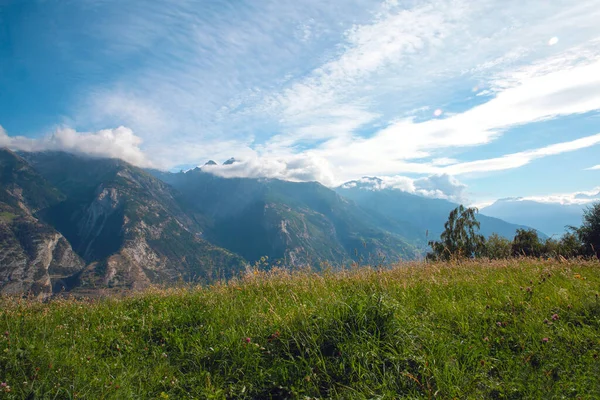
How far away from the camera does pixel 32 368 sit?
4277mm

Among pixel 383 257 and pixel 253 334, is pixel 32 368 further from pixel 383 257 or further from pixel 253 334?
pixel 383 257

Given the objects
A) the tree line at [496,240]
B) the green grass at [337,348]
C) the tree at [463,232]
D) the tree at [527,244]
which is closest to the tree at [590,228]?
the tree line at [496,240]

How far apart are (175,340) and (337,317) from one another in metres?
3.14

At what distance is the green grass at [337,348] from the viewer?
3953mm

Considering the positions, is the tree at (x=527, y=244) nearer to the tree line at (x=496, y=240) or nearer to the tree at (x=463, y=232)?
the tree line at (x=496, y=240)

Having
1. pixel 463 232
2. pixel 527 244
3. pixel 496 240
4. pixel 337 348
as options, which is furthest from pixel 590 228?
pixel 337 348

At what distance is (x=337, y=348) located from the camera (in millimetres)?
4637

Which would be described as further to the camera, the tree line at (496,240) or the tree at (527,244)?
the tree at (527,244)

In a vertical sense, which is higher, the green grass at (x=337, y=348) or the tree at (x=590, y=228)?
the tree at (x=590, y=228)

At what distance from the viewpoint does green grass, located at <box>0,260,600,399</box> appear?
3.95 metres

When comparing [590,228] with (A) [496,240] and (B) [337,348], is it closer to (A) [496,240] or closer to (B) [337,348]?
(A) [496,240]

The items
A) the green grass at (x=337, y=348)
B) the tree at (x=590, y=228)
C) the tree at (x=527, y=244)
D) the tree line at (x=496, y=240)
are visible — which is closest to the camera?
the green grass at (x=337, y=348)

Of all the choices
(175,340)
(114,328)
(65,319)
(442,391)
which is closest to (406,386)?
(442,391)

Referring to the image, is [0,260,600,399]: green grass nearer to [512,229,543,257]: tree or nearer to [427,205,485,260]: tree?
[512,229,543,257]: tree
